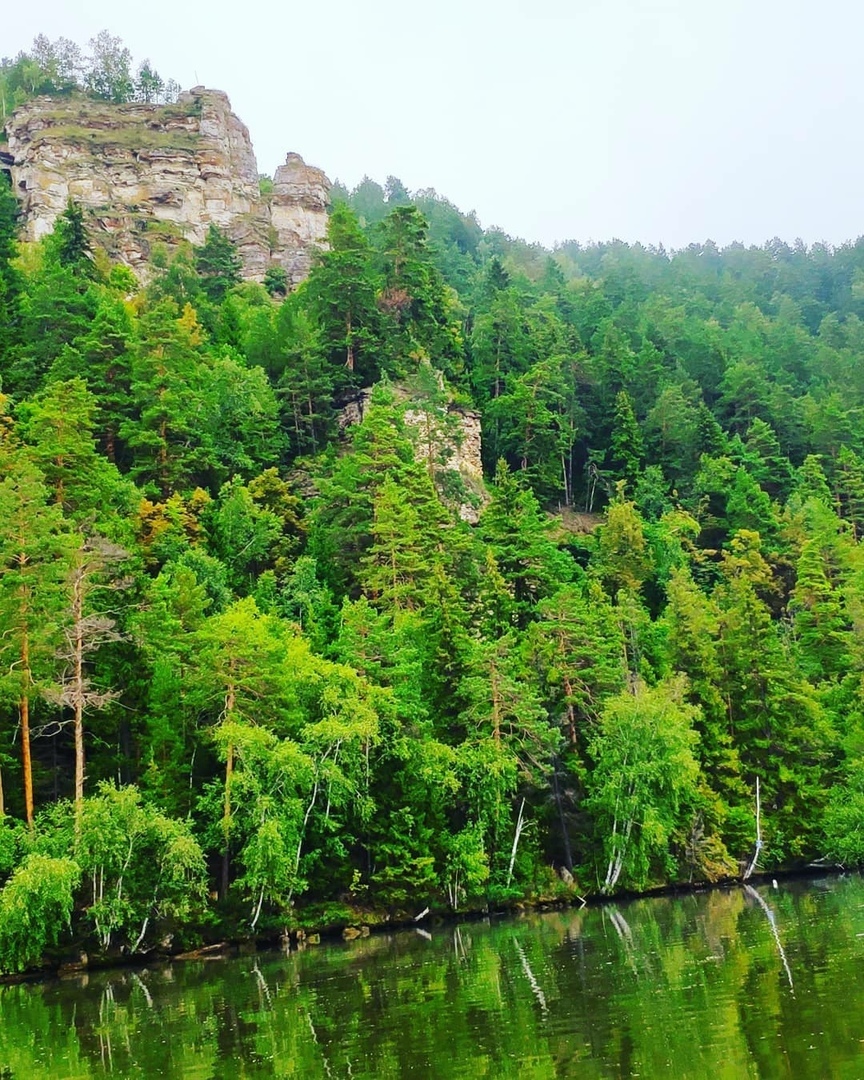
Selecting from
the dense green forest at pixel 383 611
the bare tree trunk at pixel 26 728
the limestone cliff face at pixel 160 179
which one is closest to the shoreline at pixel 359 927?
the dense green forest at pixel 383 611

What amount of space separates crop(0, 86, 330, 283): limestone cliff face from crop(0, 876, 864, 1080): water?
3041 inches

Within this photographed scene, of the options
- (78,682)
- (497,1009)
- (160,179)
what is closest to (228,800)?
(78,682)

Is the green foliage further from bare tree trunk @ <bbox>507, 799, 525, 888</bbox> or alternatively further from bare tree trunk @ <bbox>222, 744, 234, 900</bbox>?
bare tree trunk @ <bbox>507, 799, 525, 888</bbox>

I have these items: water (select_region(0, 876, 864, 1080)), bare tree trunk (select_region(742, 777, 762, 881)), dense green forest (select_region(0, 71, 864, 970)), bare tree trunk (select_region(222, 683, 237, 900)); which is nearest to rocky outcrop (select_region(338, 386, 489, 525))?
dense green forest (select_region(0, 71, 864, 970))

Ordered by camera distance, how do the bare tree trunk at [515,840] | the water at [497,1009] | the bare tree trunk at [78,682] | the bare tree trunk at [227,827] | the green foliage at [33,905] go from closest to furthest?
the water at [497,1009], the green foliage at [33,905], the bare tree trunk at [78,682], the bare tree trunk at [227,827], the bare tree trunk at [515,840]

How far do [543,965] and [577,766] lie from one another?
18768mm

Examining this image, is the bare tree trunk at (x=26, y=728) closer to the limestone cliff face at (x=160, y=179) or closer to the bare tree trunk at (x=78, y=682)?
the bare tree trunk at (x=78, y=682)

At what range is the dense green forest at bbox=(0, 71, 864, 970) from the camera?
113ft

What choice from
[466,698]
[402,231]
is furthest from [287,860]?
[402,231]

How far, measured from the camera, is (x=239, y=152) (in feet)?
373

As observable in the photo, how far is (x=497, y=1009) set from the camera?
1819cm

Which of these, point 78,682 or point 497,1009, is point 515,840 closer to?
point 78,682

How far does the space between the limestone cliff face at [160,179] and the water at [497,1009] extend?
77.2m

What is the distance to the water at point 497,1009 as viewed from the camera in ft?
45.1
